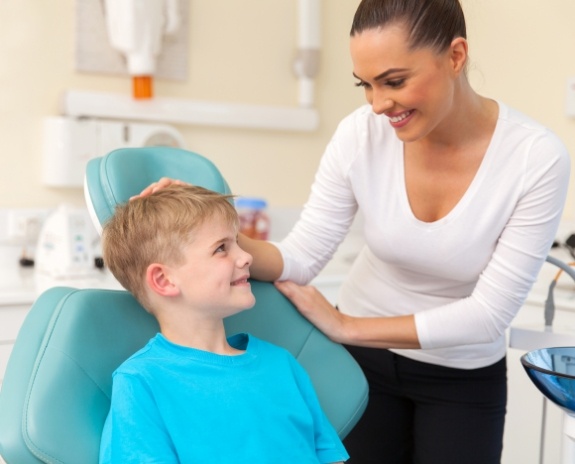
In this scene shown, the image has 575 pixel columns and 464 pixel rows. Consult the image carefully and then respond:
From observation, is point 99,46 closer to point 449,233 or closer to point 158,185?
point 158,185

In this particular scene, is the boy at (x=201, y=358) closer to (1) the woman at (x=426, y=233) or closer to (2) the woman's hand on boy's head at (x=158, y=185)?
(2) the woman's hand on boy's head at (x=158, y=185)

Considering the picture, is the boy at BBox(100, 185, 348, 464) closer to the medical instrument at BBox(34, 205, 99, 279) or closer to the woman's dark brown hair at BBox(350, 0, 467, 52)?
the woman's dark brown hair at BBox(350, 0, 467, 52)

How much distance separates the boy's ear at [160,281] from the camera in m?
1.38

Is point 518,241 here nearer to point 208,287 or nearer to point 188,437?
point 208,287

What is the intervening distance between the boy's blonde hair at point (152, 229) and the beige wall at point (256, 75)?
1.41 metres

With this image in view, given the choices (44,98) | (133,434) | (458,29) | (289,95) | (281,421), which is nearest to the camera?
(133,434)

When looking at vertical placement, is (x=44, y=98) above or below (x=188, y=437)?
above

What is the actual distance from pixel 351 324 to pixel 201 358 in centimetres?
33

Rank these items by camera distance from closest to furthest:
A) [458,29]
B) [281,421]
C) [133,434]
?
[133,434] < [281,421] < [458,29]

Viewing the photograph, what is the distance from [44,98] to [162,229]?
5.04 ft

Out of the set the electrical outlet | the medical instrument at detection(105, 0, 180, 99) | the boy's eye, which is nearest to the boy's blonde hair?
the boy's eye

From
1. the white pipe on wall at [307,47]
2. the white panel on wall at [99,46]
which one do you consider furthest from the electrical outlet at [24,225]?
the white pipe on wall at [307,47]

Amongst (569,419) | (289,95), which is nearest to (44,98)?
(289,95)

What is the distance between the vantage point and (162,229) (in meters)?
1.38
